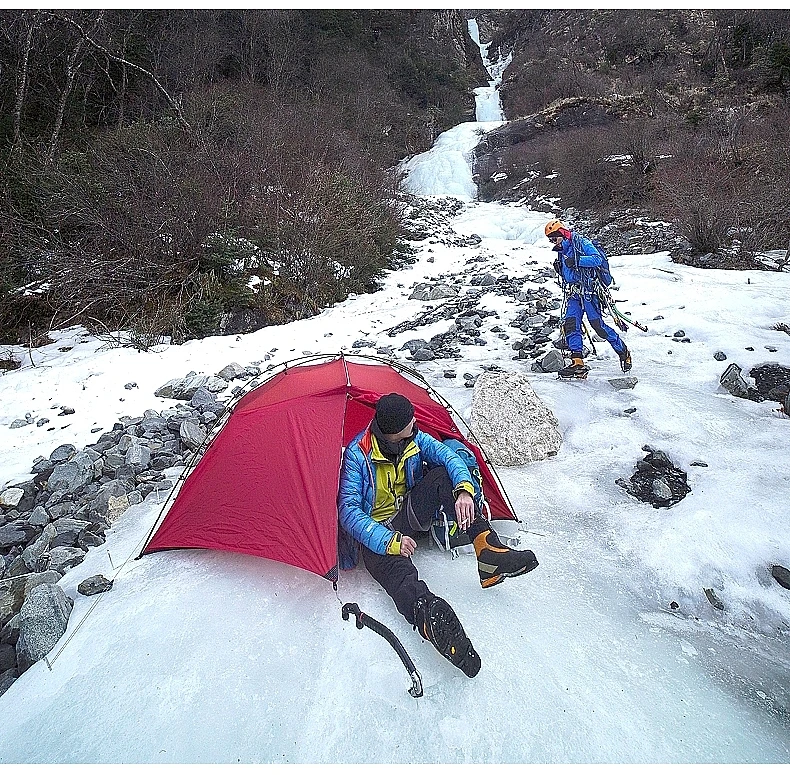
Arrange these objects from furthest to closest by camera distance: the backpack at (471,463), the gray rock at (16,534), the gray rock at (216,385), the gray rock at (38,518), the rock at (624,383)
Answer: the gray rock at (216,385)
the rock at (624,383)
the gray rock at (38,518)
the gray rock at (16,534)
the backpack at (471,463)

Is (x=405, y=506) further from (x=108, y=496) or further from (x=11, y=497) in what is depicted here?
(x=11, y=497)

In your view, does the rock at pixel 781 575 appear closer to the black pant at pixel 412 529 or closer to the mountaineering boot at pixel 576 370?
the black pant at pixel 412 529

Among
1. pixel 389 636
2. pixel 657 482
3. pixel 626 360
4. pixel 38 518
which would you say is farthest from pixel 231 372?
pixel 657 482

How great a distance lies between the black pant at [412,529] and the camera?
257cm

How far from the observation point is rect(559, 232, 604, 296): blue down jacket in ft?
17.0

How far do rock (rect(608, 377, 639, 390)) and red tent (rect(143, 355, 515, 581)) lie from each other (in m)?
2.19

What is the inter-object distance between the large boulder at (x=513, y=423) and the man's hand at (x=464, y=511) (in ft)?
4.91

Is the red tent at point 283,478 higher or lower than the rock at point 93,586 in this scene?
higher

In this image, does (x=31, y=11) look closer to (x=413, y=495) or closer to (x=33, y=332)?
(x=33, y=332)

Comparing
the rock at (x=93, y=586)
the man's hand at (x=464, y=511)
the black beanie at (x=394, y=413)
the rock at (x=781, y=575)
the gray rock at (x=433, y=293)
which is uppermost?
the black beanie at (x=394, y=413)

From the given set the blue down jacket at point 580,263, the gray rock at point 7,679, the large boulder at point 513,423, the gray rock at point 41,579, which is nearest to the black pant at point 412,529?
the large boulder at point 513,423

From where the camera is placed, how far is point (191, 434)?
4.90 meters

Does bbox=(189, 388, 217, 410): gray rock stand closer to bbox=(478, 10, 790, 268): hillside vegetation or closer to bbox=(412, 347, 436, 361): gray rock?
bbox=(412, 347, 436, 361): gray rock

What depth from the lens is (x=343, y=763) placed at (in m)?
2.02
